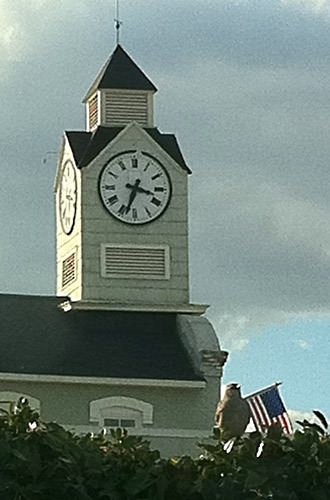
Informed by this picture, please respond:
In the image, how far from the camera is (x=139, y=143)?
155 ft

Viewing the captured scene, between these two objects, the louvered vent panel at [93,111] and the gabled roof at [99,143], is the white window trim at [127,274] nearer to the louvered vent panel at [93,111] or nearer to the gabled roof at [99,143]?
the gabled roof at [99,143]

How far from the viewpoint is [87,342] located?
45.2 meters

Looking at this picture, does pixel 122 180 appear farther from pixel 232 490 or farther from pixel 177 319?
pixel 232 490

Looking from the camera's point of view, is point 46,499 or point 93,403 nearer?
point 46,499

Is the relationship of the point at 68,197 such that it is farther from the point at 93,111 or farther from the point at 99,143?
the point at 93,111

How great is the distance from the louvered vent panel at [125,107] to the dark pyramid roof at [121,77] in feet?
0.68

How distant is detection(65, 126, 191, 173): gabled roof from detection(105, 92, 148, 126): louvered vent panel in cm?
32

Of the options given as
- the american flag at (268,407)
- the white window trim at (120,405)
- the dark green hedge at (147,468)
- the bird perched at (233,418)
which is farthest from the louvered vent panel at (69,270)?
the dark green hedge at (147,468)

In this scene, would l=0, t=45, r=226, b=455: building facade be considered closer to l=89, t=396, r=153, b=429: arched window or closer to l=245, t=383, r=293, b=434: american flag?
l=89, t=396, r=153, b=429: arched window

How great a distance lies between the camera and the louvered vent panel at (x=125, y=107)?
48.1 metres

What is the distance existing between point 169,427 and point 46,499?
2363cm

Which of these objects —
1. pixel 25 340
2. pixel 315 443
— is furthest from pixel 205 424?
pixel 315 443

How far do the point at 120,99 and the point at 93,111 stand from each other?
793 millimetres

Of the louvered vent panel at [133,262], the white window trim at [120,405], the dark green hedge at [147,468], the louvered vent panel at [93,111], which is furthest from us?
the louvered vent panel at [93,111]
